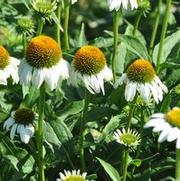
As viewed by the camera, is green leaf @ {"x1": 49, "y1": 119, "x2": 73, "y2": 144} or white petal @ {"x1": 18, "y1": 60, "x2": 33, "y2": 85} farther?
green leaf @ {"x1": 49, "y1": 119, "x2": 73, "y2": 144}

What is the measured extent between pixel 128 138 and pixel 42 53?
0.36 meters

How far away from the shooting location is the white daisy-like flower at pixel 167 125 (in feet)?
5.27

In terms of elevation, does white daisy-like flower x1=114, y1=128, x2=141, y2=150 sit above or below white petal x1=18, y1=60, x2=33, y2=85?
below

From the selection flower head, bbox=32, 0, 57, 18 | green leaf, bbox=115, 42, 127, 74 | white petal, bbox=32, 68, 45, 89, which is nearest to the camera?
white petal, bbox=32, 68, 45, 89

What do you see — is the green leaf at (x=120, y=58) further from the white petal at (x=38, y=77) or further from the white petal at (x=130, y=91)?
the white petal at (x=38, y=77)

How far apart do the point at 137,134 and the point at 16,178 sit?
409 millimetres

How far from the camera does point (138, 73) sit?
74.4 inches

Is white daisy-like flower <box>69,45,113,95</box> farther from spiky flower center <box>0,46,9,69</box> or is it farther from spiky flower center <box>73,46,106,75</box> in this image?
spiky flower center <box>0,46,9,69</box>

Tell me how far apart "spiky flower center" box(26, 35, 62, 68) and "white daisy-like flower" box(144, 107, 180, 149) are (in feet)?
1.08

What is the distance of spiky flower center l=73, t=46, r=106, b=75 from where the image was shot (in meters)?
1.87

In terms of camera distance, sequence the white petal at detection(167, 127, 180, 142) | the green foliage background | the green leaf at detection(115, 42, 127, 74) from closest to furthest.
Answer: the white petal at detection(167, 127, 180, 142), the green foliage background, the green leaf at detection(115, 42, 127, 74)

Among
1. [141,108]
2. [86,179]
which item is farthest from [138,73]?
[86,179]

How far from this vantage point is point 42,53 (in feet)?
5.86

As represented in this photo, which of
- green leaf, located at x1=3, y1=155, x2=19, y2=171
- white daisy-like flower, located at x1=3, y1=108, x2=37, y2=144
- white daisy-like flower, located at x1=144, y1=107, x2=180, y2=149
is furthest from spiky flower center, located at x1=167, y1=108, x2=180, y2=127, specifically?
green leaf, located at x1=3, y1=155, x2=19, y2=171
